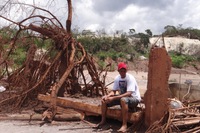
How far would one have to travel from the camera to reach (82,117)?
923 cm

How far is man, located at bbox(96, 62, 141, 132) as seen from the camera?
7.77m

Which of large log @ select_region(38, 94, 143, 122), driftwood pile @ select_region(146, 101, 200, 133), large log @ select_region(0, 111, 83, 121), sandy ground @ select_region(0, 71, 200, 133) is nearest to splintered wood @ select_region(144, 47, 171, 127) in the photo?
driftwood pile @ select_region(146, 101, 200, 133)

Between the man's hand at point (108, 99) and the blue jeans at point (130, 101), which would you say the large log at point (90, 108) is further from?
the man's hand at point (108, 99)

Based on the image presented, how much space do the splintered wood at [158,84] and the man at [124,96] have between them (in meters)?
0.52

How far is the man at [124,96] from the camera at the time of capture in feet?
25.5

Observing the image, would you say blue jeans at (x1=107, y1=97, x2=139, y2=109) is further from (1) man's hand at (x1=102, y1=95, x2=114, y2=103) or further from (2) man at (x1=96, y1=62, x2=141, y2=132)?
(1) man's hand at (x1=102, y1=95, x2=114, y2=103)

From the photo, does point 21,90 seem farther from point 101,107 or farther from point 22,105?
point 101,107

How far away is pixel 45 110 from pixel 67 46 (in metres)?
2.11

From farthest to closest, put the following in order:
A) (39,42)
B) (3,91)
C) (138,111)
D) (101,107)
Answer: (3,91) < (39,42) < (101,107) < (138,111)

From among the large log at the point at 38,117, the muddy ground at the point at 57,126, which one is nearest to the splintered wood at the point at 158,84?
the muddy ground at the point at 57,126

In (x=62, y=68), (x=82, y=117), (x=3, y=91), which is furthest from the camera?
(x=3, y=91)

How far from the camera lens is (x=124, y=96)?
780cm

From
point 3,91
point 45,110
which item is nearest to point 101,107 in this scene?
point 45,110

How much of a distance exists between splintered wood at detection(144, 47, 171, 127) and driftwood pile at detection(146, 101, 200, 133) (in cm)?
18
